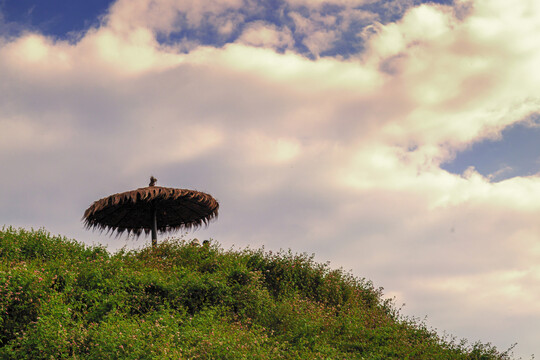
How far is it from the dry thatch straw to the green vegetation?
6.18 ft

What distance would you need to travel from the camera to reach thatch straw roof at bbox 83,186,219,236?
18.3 m

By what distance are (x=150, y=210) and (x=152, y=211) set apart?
103mm

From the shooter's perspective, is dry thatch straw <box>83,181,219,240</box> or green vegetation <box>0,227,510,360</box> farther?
dry thatch straw <box>83,181,219,240</box>

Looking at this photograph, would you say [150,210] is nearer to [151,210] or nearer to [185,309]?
[151,210]

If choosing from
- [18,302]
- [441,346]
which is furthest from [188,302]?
[441,346]

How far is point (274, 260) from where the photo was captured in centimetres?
1703

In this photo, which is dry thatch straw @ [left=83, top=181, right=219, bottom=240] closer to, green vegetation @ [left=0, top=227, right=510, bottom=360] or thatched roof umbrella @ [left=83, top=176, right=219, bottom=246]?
thatched roof umbrella @ [left=83, top=176, right=219, bottom=246]

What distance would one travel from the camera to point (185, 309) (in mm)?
12438

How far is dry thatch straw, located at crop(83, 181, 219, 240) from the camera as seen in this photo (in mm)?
18312

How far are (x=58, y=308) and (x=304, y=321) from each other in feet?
18.1

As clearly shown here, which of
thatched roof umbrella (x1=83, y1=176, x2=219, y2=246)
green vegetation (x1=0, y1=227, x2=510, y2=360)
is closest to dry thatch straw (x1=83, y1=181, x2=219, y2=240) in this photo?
thatched roof umbrella (x1=83, y1=176, x2=219, y2=246)

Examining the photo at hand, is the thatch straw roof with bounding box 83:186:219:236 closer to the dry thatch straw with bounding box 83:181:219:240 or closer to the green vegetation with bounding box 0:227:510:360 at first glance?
the dry thatch straw with bounding box 83:181:219:240

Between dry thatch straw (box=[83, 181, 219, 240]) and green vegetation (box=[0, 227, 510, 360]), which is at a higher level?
dry thatch straw (box=[83, 181, 219, 240])

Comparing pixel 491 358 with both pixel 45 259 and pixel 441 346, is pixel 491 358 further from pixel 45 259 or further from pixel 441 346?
pixel 45 259
